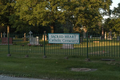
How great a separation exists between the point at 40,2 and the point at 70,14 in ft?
16.0

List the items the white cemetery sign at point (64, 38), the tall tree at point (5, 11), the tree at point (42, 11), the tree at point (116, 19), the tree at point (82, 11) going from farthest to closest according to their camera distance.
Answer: the tree at point (116, 19) < the tall tree at point (5, 11) < the tree at point (82, 11) < the tree at point (42, 11) < the white cemetery sign at point (64, 38)

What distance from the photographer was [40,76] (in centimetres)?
811

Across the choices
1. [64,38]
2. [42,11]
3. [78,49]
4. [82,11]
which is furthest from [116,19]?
[64,38]

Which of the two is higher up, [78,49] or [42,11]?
[42,11]

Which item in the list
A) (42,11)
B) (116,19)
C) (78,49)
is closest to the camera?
(78,49)

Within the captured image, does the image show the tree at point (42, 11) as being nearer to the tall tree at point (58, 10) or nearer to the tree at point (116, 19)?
the tall tree at point (58, 10)

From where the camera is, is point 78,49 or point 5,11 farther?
point 5,11

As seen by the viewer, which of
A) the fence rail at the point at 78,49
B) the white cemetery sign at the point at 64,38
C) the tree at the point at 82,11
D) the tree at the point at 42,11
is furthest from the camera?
the tree at the point at 82,11

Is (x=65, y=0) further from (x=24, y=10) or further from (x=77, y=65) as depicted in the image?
(x=77, y=65)

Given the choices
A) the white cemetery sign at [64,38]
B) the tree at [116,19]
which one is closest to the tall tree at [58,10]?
the tree at [116,19]

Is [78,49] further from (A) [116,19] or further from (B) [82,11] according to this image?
(A) [116,19]

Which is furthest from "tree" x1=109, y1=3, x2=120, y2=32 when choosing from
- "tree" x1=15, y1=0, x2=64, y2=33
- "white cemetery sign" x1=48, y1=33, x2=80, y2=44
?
"white cemetery sign" x1=48, y1=33, x2=80, y2=44

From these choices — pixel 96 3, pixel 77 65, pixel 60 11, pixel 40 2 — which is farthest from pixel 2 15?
pixel 77 65

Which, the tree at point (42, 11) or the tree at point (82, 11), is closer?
the tree at point (42, 11)
